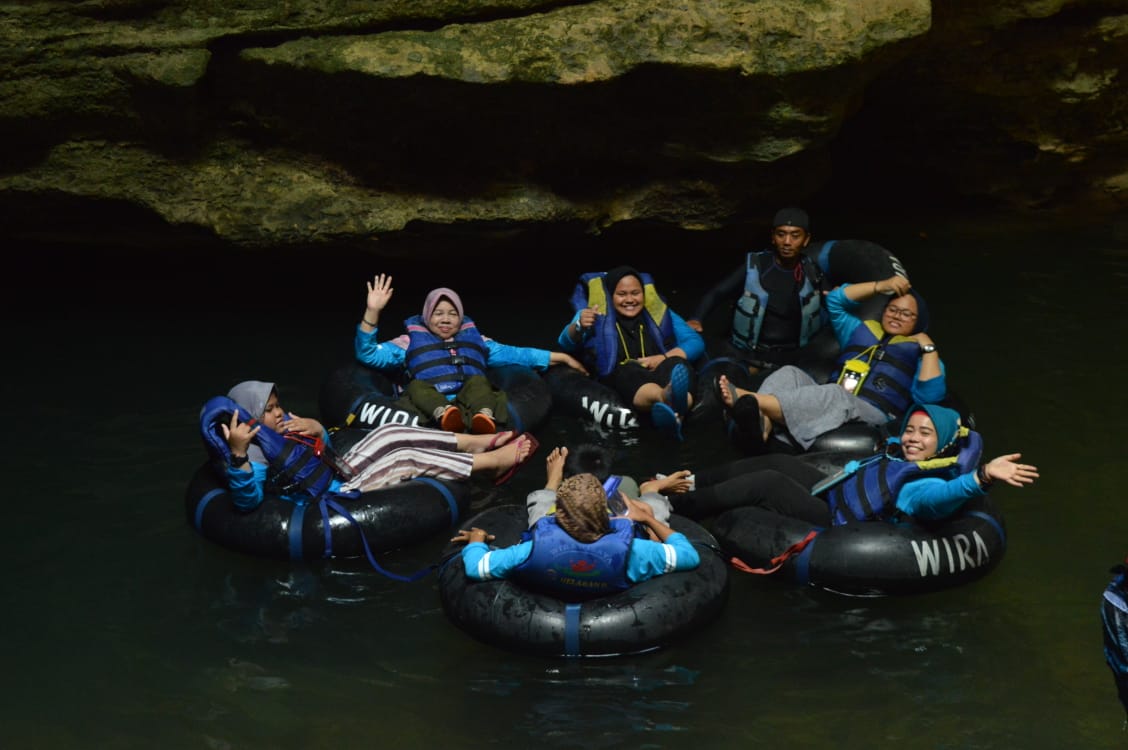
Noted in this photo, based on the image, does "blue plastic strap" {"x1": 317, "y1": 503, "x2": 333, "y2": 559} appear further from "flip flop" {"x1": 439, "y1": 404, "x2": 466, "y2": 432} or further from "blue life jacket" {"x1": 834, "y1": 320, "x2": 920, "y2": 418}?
"blue life jacket" {"x1": 834, "y1": 320, "x2": 920, "y2": 418}

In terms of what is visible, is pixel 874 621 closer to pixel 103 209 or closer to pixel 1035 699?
pixel 1035 699

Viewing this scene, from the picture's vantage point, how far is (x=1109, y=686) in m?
5.98

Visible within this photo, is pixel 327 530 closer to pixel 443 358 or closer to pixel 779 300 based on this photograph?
pixel 443 358

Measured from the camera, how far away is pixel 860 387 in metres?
8.50

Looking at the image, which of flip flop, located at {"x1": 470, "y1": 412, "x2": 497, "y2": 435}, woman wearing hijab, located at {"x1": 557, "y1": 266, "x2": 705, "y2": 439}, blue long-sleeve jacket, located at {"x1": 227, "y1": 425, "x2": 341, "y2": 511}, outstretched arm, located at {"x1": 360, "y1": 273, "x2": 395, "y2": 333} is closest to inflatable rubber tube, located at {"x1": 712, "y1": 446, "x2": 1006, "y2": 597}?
flip flop, located at {"x1": 470, "y1": 412, "x2": 497, "y2": 435}

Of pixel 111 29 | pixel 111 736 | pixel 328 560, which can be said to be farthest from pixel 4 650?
pixel 111 29

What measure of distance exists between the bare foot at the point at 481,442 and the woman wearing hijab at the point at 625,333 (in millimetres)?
1220

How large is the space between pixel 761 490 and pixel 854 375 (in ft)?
5.63

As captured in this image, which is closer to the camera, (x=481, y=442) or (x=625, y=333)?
(x=481, y=442)

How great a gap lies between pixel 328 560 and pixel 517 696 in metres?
1.75

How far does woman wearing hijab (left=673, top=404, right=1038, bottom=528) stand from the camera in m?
6.66

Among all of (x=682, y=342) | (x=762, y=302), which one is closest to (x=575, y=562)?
(x=682, y=342)

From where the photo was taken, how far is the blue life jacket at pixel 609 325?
30.8 feet

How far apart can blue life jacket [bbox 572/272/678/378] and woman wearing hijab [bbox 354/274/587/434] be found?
0.94ft
